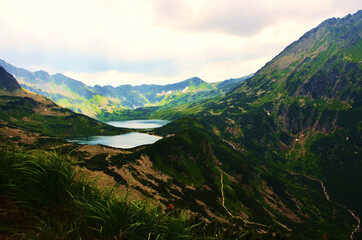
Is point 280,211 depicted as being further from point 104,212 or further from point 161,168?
point 104,212

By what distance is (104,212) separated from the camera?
5332 millimetres

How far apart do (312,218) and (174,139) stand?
153 metres

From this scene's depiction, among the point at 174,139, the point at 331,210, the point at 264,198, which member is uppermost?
the point at 174,139

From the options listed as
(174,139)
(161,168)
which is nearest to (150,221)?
(161,168)

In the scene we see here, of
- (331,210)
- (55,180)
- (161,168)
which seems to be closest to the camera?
(55,180)

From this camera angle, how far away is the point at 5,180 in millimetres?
5113

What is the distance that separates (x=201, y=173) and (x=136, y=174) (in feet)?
220

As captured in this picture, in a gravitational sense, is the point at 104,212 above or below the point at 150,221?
above

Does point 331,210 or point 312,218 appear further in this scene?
point 331,210

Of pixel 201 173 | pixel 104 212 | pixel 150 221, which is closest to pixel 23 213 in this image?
pixel 104 212

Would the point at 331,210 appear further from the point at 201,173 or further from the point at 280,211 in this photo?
the point at 201,173

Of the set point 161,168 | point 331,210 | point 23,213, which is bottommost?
point 331,210

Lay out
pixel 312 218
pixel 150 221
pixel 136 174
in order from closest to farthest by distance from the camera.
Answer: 1. pixel 150 221
2. pixel 136 174
3. pixel 312 218

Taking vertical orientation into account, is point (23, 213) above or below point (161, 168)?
above
